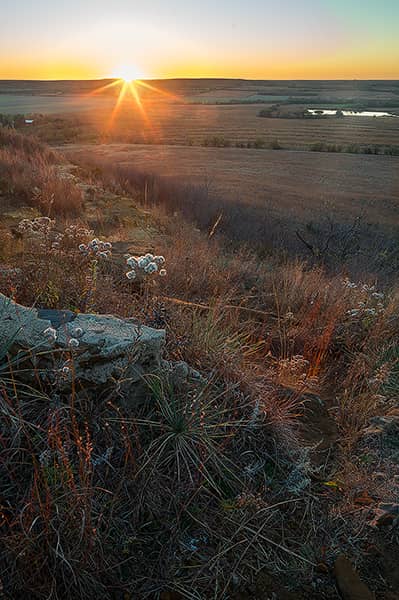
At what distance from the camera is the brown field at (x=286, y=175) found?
58.3 ft

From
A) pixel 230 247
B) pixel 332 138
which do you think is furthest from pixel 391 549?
pixel 332 138

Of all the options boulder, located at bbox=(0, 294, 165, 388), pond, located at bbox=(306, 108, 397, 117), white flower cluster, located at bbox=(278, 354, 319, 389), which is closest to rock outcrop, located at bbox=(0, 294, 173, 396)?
boulder, located at bbox=(0, 294, 165, 388)

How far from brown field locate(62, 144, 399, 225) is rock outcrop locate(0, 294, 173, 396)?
13830 millimetres

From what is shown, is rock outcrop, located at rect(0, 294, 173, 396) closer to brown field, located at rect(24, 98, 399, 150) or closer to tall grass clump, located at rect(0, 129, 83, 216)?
tall grass clump, located at rect(0, 129, 83, 216)

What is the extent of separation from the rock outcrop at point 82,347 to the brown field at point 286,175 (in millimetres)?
13830

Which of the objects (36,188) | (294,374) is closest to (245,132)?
(36,188)

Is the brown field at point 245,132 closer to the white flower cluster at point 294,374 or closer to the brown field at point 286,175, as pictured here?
the brown field at point 286,175

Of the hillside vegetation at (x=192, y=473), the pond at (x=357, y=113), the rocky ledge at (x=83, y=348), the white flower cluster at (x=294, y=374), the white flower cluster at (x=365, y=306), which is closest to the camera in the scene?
the hillside vegetation at (x=192, y=473)

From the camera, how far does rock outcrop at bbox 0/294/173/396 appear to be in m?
2.36

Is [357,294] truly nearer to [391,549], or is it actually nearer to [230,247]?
[391,549]

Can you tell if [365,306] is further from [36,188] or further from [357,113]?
[357,113]

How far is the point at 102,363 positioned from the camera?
2.46m

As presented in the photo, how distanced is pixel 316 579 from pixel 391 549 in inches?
17.1

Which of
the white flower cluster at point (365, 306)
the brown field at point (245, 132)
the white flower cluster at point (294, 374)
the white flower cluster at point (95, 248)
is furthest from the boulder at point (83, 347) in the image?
the brown field at point (245, 132)
